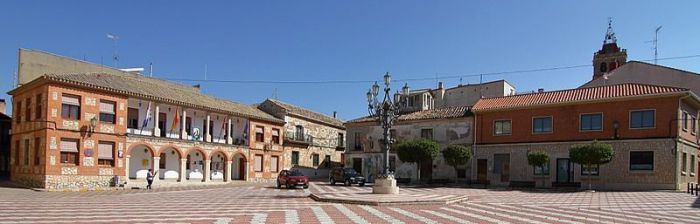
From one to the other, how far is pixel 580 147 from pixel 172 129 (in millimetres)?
25789

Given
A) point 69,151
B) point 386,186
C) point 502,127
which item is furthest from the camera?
point 502,127

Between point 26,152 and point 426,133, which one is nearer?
point 26,152

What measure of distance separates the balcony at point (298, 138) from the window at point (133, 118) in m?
15.2

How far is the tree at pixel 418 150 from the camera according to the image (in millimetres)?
35750

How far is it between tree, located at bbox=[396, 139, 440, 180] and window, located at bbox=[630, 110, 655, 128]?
1229 cm

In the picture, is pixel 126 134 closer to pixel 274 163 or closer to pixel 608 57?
pixel 274 163

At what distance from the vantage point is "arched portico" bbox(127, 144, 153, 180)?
3309 cm

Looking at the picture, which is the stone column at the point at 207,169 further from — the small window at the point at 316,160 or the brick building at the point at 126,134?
the small window at the point at 316,160

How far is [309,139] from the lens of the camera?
160 feet

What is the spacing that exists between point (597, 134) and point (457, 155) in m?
8.75

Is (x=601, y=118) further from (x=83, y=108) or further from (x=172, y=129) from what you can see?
(x=83, y=108)

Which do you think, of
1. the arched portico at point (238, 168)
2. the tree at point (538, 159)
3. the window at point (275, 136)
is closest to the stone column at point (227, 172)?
the arched portico at point (238, 168)

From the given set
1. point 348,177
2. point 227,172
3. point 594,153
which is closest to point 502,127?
point 594,153

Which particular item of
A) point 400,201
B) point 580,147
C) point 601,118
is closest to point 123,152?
point 400,201
